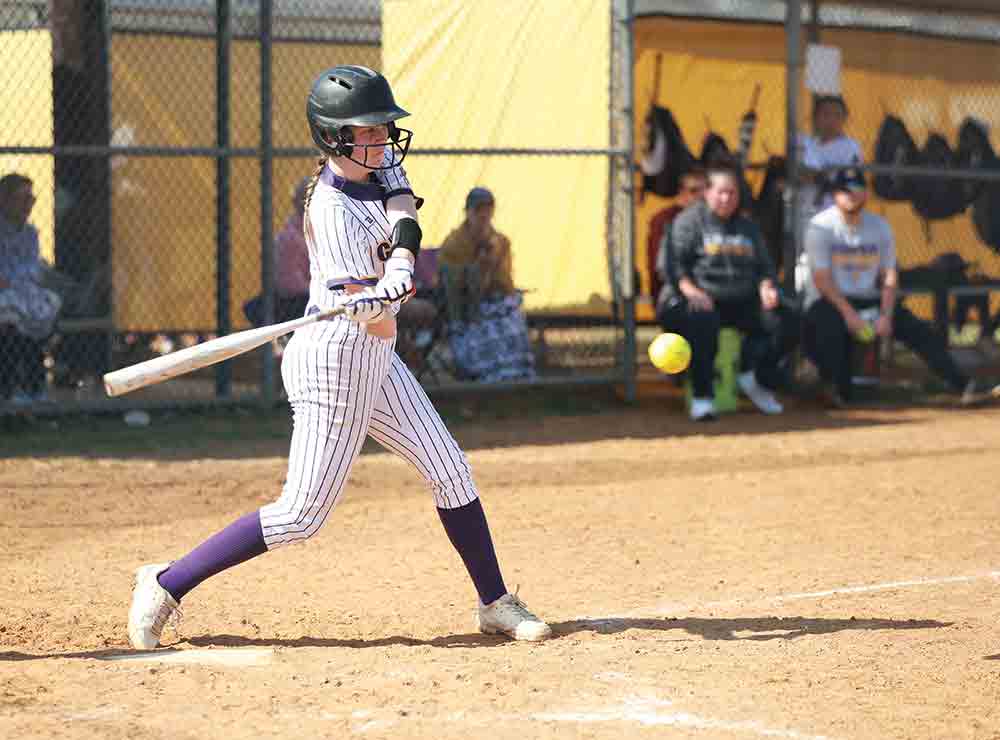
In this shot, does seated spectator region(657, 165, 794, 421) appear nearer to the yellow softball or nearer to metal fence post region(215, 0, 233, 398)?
metal fence post region(215, 0, 233, 398)

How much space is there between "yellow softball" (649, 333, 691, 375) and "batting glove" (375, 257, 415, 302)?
62.6 inches

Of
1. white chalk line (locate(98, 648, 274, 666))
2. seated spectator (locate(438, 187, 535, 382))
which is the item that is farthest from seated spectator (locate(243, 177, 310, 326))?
white chalk line (locate(98, 648, 274, 666))

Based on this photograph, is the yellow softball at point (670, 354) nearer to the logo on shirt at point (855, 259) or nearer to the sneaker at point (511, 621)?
the sneaker at point (511, 621)

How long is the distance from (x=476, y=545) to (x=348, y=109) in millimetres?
1408

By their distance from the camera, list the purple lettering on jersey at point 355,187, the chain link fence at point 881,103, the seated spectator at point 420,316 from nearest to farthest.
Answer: the purple lettering on jersey at point 355,187 < the seated spectator at point 420,316 < the chain link fence at point 881,103

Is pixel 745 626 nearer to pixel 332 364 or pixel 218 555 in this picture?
pixel 332 364

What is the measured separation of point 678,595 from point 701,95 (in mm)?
8807

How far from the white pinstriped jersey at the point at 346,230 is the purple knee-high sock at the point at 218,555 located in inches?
27.7

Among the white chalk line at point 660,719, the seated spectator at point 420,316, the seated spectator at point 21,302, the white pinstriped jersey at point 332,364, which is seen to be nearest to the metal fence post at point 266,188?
the seated spectator at point 420,316

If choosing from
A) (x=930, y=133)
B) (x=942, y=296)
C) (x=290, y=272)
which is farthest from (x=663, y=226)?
(x=290, y=272)

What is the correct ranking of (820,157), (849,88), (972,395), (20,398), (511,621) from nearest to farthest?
(511,621)
(20,398)
(972,395)
(820,157)
(849,88)

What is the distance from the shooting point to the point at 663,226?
12102mm

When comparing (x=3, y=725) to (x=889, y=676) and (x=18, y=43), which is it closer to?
(x=889, y=676)

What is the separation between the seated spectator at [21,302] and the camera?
9.19 m
